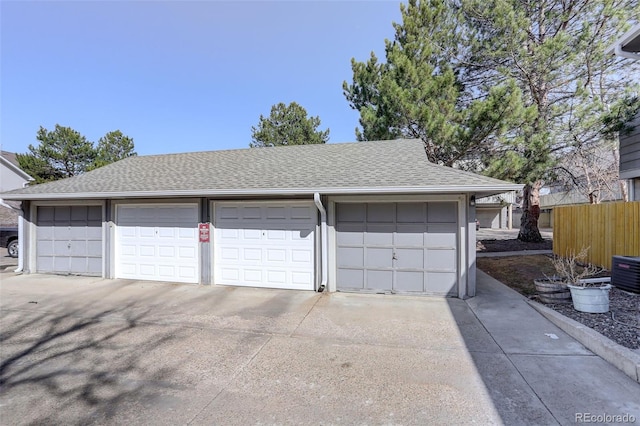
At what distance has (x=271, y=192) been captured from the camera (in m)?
6.46

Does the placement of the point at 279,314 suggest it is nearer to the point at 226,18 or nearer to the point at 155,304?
the point at 155,304

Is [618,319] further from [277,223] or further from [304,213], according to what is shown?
[277,223]

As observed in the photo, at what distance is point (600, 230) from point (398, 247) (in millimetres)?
6704

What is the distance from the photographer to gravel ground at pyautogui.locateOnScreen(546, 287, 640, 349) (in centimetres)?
377

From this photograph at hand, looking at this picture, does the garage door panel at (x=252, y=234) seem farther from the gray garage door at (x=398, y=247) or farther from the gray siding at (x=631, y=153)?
the gray siding at (x=631, y=153)

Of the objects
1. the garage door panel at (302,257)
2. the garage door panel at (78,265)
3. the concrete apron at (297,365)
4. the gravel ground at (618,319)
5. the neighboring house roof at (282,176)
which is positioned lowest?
the concrete apron at (297,365)

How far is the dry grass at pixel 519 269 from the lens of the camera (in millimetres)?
7190

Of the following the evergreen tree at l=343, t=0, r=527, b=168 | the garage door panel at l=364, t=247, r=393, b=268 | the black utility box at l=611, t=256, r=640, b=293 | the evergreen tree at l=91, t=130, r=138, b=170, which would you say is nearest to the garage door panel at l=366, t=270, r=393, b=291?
the garage door panel at l=364, t=247, r=393, b=268

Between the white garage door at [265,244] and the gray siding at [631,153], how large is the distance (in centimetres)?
962

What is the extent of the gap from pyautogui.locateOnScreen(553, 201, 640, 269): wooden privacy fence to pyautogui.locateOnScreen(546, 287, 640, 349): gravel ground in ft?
9.65

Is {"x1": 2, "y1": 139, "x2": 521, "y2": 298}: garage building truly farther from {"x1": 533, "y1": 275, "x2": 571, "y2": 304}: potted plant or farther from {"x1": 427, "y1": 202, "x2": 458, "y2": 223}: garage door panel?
{"x1": 533, "y1": 275, "x2": 571, "y2": 304}: potted plant

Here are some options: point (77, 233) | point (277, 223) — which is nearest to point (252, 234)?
point (277, 223)

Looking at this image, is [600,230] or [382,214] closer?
[382,214]

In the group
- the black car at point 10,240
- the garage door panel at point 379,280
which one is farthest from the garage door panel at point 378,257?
the black car at point 10,240
